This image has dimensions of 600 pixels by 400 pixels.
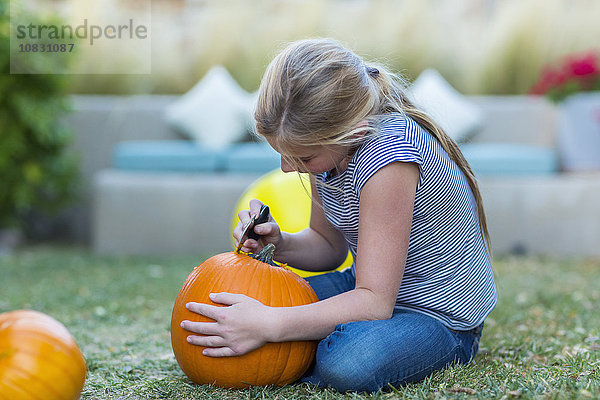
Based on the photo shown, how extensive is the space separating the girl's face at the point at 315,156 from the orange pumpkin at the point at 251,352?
34cm

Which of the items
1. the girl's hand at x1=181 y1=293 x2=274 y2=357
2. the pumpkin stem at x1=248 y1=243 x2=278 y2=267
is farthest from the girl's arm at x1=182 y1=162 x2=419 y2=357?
the pumpkin stem at x1=248 y1=243 x2=278 y2=267

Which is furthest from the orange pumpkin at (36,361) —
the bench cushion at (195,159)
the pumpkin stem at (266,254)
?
the bench cushion at (195,159)

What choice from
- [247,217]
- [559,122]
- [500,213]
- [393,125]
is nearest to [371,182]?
[393,125]

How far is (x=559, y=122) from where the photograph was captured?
5617 mm

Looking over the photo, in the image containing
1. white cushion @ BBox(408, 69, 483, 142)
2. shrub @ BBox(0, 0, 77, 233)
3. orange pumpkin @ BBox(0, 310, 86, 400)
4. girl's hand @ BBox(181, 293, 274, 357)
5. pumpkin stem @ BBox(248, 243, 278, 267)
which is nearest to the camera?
orange pumpkin @ BBox(0, 310, 86, 400)

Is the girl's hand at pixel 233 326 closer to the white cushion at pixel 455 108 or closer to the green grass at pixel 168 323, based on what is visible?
the green grass at pixel 168 323

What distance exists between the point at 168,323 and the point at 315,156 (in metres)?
1.58

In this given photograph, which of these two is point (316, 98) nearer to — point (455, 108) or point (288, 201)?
point (288, 201)

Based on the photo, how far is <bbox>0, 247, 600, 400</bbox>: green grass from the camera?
6.16 feet

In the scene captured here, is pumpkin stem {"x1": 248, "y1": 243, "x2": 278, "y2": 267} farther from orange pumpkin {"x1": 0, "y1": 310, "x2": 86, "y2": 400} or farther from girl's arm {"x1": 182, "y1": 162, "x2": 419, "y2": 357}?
orange pumpkin {"x1": 0, "y1": 310, "x2": 86, "y2": 400}

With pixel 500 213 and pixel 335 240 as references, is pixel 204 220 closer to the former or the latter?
pixel 500 213

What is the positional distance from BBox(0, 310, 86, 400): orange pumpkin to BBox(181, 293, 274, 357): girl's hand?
35 cm

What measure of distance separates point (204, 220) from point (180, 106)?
1217 millimetres

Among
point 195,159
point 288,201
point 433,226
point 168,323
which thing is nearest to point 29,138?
point 195,159
